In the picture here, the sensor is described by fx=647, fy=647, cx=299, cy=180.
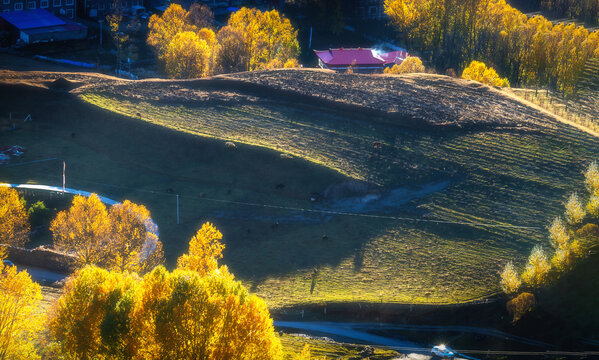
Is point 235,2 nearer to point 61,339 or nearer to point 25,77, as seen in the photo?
point 25,77

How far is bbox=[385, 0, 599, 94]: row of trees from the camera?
107188mm

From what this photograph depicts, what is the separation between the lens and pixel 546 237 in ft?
216

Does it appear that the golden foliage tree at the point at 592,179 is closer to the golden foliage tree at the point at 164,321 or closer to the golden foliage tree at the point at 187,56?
the golden foliage tree at the point at 164,321

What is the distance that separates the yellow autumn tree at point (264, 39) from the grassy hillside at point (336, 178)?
84.8 ft

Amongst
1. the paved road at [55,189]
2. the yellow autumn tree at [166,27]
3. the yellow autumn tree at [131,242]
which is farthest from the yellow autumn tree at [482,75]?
the yellow autumn tree at [131,242]

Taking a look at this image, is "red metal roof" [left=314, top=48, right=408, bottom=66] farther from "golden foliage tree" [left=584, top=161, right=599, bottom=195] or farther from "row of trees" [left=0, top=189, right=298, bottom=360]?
"row of trees" [left=0, top=189, right=298, bottom=360]

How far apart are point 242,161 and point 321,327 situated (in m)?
27.2

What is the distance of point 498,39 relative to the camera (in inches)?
4628

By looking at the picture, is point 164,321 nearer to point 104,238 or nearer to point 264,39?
point 104,238

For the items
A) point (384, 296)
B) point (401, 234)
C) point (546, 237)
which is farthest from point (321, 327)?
point (546, 237)

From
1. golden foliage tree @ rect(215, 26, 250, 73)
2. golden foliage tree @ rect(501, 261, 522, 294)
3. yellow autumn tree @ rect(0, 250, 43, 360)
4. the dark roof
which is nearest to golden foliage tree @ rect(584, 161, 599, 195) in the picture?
golden foliage tree @ rect(501, 261, 522, 294)

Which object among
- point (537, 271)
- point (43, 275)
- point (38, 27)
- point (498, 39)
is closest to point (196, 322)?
point (43, 275)

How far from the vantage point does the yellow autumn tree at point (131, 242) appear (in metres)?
57.1

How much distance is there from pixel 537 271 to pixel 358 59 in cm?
7434
